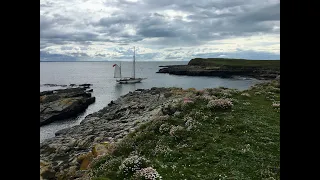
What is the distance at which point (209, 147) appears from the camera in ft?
40.5

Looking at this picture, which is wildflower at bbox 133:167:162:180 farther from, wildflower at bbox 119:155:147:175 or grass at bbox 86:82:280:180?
wildflower at bbox 119:155:147:175

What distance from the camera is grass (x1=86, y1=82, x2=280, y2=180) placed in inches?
395

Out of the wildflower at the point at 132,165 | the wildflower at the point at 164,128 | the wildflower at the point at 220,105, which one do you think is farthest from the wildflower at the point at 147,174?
the wildflower at the point at 220,105

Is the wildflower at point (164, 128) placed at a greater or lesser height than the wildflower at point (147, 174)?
greater

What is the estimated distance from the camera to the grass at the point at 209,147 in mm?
10039

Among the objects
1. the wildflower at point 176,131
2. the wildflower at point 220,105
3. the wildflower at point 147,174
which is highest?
the wildflower at point 220,105

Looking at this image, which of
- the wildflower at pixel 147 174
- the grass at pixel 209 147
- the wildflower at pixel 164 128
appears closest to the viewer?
the wildflower at pixel 147 174

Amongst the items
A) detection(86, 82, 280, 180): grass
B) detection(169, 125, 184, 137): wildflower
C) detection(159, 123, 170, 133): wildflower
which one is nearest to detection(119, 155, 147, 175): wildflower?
detection(86, 82, 280, 180): grass

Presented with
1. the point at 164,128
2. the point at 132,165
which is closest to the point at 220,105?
the point at 164,128

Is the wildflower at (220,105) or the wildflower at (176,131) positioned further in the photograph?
the wildflower at (220,105)

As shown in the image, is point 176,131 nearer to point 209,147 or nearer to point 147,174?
point 209,147

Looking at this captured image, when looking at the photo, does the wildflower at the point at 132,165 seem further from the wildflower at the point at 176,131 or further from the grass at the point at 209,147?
the wildflower at the point at 176,131
